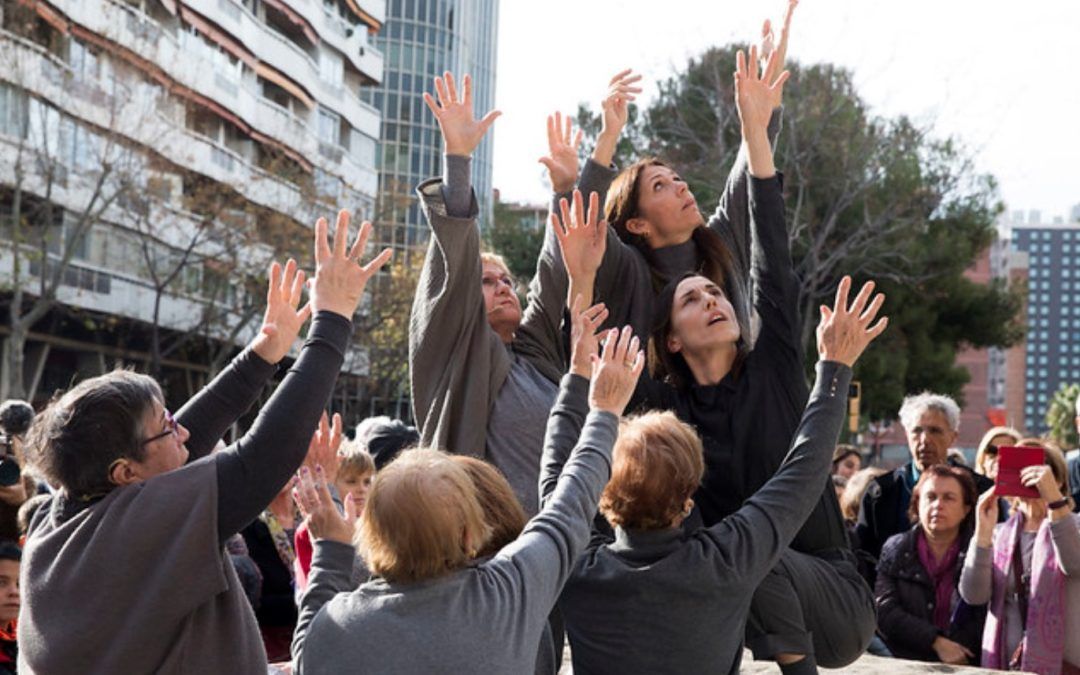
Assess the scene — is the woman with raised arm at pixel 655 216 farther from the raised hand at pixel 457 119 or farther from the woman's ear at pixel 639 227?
the raised hand at pixel 457 119

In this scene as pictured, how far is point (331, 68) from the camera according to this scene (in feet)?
169

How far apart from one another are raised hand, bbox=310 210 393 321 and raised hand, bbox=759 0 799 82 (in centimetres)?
175

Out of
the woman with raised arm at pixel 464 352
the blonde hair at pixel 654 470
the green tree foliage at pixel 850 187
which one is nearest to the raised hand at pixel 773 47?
the woman with raised arm at pixel 464 352

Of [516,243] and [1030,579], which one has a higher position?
[516,243]

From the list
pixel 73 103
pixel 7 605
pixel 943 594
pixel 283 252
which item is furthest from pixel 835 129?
pixel 7 605

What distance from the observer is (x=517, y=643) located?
3668 mm

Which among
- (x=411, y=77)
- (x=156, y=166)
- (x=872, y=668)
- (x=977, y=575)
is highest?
(x=411, y=77)

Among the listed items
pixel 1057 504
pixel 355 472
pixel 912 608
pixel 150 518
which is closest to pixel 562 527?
pixel 150 518

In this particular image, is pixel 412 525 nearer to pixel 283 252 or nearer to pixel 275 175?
pixel 283 252

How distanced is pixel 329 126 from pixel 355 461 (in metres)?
45.3

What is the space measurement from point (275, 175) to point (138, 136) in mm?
6644

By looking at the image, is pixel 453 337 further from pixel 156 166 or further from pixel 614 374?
pixel 156 166

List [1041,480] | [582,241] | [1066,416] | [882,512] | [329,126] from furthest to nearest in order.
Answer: [1066,416], [329,126], [882,512], [1041,480], [582,241]

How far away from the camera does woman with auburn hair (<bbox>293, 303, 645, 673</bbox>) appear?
3574mm
